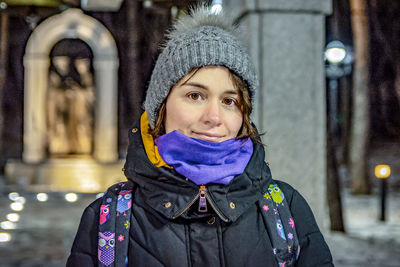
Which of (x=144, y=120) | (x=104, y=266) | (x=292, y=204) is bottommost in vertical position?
(x=104, y=266)

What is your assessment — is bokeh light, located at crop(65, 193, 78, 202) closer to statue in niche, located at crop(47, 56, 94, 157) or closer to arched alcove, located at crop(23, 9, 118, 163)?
arched alcove, located at crop(23, 9, 118, 163)

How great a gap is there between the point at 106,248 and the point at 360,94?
32.6 ft

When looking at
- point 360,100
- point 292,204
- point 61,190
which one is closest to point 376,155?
point 360,100

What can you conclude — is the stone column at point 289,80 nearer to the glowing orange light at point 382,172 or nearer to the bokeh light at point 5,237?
the bokeh light at point 5,237

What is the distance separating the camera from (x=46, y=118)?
10.5 metres

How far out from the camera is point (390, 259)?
505 cm

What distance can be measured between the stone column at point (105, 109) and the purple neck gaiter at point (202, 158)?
894 centimetres

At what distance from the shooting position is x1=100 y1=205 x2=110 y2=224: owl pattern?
4.90 ft

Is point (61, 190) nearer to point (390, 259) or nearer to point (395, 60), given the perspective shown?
point (390, 259)

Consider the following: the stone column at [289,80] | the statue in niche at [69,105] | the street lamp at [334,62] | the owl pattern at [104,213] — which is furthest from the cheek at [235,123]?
the statue in niche at [69,105]

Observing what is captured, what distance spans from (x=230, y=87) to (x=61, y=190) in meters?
9.04

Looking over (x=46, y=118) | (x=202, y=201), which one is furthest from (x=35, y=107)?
(x=202, y=201)

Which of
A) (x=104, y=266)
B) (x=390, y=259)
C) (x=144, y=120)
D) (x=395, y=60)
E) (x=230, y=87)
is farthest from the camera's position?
(x=395, y=60)

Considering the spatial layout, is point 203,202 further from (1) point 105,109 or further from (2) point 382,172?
(1) point 105,109
